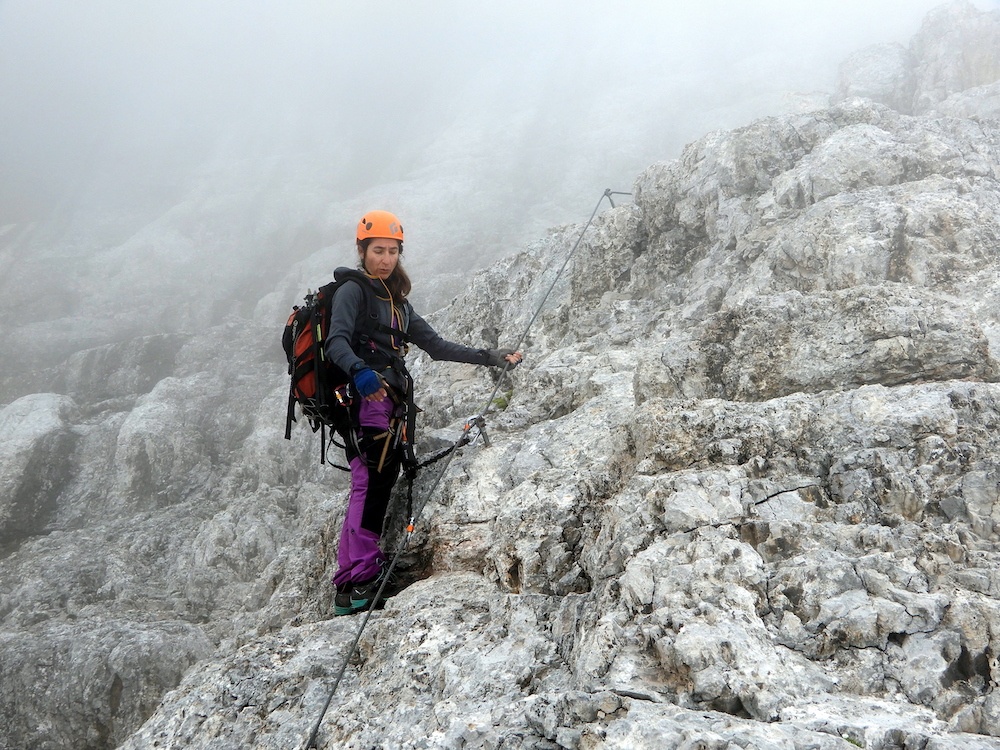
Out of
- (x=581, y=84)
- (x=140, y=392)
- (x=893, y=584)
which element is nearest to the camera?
(x=893, y=584)

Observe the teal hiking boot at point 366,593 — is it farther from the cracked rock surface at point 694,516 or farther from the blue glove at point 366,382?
the blue glove at point 366,382

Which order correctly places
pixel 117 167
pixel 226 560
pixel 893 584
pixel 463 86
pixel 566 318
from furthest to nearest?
pixel 463 86 < pixel 117 167 < pixel 226 560 < pixel 566 318 < pixel 893 584

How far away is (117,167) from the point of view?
59.3m

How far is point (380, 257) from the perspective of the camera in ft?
24.7

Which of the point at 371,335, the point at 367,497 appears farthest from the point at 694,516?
the point at 371,335

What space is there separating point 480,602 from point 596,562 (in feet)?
3.76

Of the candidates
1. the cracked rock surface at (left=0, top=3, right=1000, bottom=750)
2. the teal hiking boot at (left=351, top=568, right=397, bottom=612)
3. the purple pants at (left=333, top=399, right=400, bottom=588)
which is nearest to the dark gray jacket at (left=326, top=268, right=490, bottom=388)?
the purple pants at (left=333, top=399, right=400, bottom=588)

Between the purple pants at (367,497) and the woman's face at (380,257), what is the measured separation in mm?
1475

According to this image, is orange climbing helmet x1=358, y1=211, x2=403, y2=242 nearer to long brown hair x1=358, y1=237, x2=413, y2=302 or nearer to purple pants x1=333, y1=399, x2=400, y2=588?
long brown hair x1=358, y1=237, x2=413, y2=302

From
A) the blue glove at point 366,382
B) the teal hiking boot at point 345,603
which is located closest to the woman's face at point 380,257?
Answer: the blue glove at point 366,382

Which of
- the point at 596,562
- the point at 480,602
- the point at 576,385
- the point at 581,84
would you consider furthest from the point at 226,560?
the point at 581,84

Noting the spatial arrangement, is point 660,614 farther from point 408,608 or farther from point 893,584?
point 408,608

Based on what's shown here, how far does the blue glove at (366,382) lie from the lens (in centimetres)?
663

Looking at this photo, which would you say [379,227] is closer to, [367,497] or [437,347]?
[437,347]
